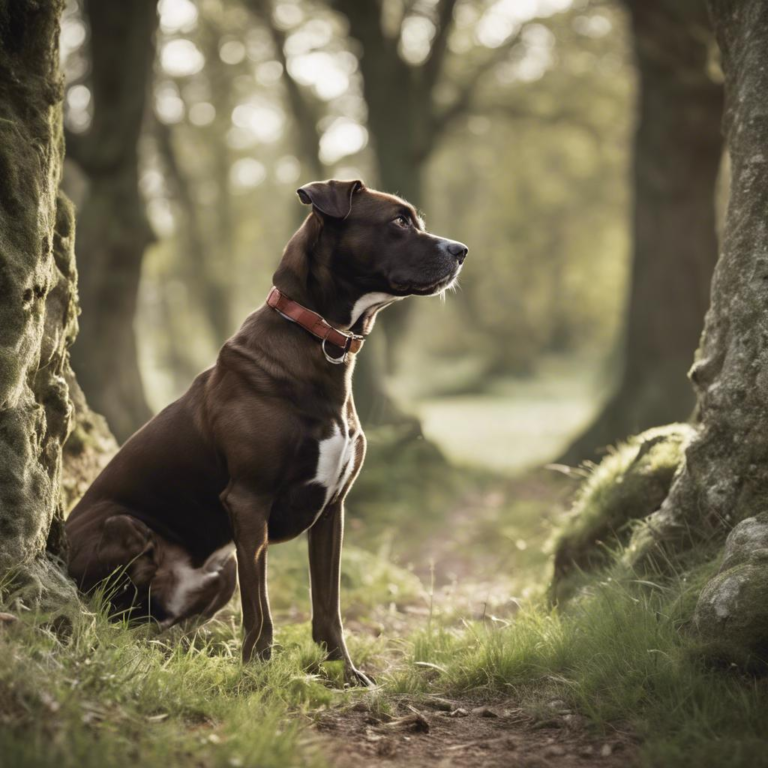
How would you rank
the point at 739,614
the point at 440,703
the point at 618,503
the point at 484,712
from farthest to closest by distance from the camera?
the point at 618,503
the point at 440,703
the point at 484,712
the point at 739,614

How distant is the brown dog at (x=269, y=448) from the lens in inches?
164

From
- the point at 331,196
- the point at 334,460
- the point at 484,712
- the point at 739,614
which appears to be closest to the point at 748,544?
the point at 739,614

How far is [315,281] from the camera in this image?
440 centimetres

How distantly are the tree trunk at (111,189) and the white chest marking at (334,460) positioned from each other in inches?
227

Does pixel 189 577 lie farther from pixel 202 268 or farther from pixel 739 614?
pixel 202 268

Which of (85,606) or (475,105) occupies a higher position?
(475,105)

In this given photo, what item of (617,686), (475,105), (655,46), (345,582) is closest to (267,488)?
(617,686)

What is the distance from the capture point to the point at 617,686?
358cm

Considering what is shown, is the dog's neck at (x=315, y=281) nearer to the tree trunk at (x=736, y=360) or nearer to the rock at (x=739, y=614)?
the tree trunk at (x=736, y=360)

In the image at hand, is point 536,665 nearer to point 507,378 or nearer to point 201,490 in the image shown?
point 201,490

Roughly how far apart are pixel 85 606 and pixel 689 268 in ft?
27.2

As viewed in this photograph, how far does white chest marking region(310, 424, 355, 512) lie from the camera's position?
417 cm

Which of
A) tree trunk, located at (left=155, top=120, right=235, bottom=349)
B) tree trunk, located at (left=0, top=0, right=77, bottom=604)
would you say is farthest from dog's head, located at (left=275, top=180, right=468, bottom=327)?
tree trunk, located at (left=155, top=120, right=235, bottom=349)

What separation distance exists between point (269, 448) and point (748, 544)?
2.13m
